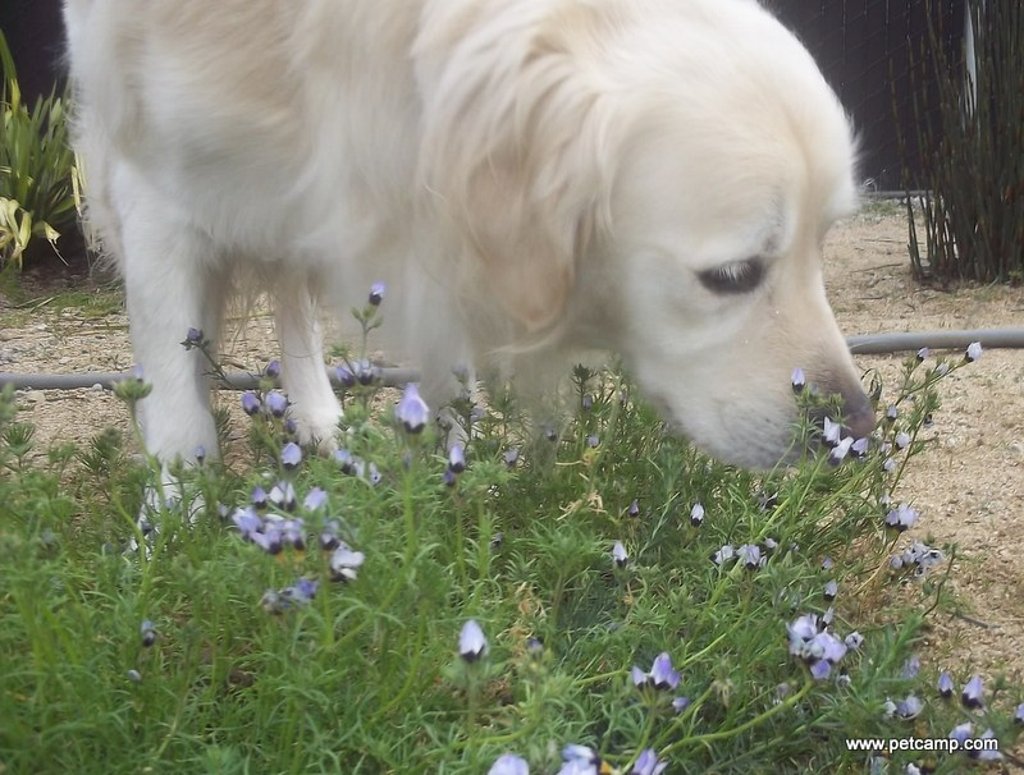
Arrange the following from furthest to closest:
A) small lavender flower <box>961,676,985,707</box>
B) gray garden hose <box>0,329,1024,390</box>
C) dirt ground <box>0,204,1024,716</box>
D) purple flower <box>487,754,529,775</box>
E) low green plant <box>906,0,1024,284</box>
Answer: low green plant <box>906,0,1024,284</box> < gray garden hose <box>0,329,1024,390</box> < dirt ground <box>0,204,1024,716</box> < small lavender flower <box>961,676,985,707</box> < purple flower <box>487,754,529,775</box>

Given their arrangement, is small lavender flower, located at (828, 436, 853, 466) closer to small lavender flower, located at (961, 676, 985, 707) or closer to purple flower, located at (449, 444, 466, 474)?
small lavender flower, located at (961, 676, 985, 707)

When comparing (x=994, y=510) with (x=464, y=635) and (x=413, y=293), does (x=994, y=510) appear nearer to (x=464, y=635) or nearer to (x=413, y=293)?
(x=413, y=293)

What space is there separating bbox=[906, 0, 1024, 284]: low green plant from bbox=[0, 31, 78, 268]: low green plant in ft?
11.7

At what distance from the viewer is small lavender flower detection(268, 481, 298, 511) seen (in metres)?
1.00

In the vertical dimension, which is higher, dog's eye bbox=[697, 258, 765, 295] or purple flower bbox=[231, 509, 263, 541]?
purple flower bbox=[231, 509, 263, 541]

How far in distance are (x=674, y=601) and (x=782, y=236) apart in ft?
1.99

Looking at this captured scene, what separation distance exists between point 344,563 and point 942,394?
85.9 inches

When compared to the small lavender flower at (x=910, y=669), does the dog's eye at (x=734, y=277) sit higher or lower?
higher

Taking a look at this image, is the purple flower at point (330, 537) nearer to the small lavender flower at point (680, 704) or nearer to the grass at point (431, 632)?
the grass at point (431, 632)

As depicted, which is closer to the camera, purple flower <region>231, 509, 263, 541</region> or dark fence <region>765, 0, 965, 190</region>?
purple flower <region>231, 509, 263, 541</region>

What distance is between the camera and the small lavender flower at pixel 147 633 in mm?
1080

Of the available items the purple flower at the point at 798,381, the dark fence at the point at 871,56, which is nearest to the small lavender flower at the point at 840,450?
the purple flower at the point at 798,381

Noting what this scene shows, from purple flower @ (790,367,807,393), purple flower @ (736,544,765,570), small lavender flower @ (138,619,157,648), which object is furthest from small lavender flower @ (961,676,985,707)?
small lavender flower @ (138,619,157,648)

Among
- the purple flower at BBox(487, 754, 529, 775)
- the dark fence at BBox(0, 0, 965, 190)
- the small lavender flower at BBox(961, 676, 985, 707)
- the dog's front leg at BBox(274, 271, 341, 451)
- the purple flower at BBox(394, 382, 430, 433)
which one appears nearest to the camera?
the purple flower at BBox(487, 754, 529, 775)
